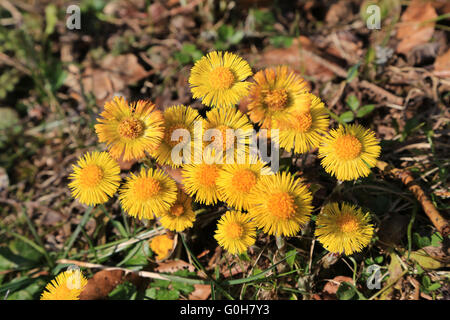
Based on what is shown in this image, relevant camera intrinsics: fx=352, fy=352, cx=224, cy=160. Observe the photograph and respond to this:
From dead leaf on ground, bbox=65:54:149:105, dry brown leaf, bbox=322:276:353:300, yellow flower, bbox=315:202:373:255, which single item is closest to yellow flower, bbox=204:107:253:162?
yellow flower, bbox=315:202:373:255

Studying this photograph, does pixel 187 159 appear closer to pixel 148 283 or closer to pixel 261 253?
pixel 261 253

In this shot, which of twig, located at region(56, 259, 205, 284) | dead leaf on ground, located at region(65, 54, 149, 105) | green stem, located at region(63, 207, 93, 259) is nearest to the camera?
twig, located at region(56, 259, 205, 284)

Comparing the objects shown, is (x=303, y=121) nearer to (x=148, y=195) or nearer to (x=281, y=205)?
(x=281, y=205)

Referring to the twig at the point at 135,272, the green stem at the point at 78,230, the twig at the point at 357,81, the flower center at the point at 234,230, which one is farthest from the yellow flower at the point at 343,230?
the green stem at the point at 78,230

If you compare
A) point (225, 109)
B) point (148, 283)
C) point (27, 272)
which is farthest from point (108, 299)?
point (225, 109)

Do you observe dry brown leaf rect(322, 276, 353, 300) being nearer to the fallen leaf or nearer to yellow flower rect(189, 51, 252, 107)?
the fallen leaf

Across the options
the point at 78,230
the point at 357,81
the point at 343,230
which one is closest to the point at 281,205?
the point at 343,230
